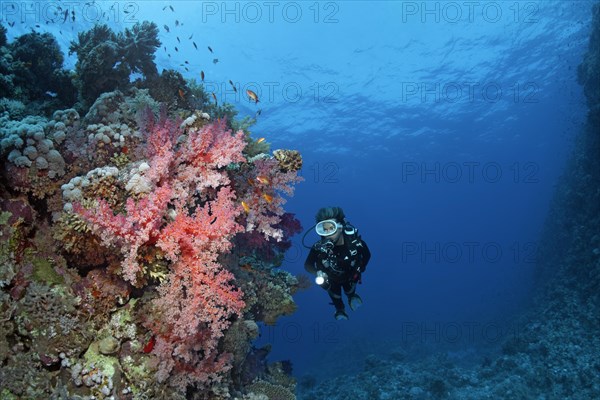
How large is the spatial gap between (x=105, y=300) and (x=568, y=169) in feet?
104

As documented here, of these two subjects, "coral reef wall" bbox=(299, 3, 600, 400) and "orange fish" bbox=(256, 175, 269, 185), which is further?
"coral reef wall" bbox=(299, 3, 600, 400)

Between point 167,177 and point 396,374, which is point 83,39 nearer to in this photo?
point 167,177

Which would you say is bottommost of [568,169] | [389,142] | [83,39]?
[83,39]

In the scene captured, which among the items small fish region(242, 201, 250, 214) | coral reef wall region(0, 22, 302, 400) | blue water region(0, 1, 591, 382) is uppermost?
blue water region(0, 1, 591, 382)

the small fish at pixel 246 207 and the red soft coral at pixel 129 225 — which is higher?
the small fish at pixel 246 207

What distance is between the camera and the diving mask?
542 centimetres

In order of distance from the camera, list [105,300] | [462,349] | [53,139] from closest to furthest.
Result: 1. [105,300]
2. [53,139]
3. [462,349]

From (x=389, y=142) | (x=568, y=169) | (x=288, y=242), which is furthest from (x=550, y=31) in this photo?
(x=288, y=242)

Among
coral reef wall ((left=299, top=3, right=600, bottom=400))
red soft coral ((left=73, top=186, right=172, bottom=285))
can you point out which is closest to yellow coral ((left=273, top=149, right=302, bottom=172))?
red soft coral ((left=73, top=186, right=172, bottom=285))

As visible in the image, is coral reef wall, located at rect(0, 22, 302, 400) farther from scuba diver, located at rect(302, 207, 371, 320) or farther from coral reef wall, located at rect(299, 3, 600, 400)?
coral reef wall, located at rect(299, 3, 600, 400)

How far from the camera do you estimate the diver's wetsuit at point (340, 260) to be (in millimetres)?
5805

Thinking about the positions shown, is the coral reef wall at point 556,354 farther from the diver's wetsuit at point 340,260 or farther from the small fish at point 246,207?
the small fish at point 246,207

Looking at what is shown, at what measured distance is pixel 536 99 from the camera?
1538 inches

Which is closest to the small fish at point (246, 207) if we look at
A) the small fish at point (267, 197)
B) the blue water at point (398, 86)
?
the small fish at point (267, 197)
